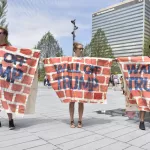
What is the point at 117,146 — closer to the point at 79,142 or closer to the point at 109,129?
the point at 79,142

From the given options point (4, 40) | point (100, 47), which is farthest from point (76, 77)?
point (100, 47)

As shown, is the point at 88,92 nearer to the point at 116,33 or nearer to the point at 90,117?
the point at 90,117

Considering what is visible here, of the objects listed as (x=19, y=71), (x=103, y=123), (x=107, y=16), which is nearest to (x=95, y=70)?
(x=103, y=123)

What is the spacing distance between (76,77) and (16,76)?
3.76ft

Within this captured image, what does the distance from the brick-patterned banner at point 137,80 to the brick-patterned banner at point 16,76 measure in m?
1.80

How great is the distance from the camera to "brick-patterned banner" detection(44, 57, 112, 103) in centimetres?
511

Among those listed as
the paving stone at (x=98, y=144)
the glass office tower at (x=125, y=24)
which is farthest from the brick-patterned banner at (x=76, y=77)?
the glass office tower at (x=125, y=24)

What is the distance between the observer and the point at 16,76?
487 cm

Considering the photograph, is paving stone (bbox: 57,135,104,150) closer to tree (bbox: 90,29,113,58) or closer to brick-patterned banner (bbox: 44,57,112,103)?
brick-patterned banner (bbox: 44,57,112,103)

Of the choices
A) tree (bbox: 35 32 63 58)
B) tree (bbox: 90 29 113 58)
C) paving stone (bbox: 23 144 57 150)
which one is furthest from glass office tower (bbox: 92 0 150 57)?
paving stone (bbox: 23 144 57 150)

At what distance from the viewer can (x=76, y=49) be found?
5.11m

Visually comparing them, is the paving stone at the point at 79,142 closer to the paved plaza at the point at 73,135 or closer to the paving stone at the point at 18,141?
the paved plaza at the point at 73,135

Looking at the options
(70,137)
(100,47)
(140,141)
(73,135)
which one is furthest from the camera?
(100,47)

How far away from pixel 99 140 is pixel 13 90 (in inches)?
72.9
